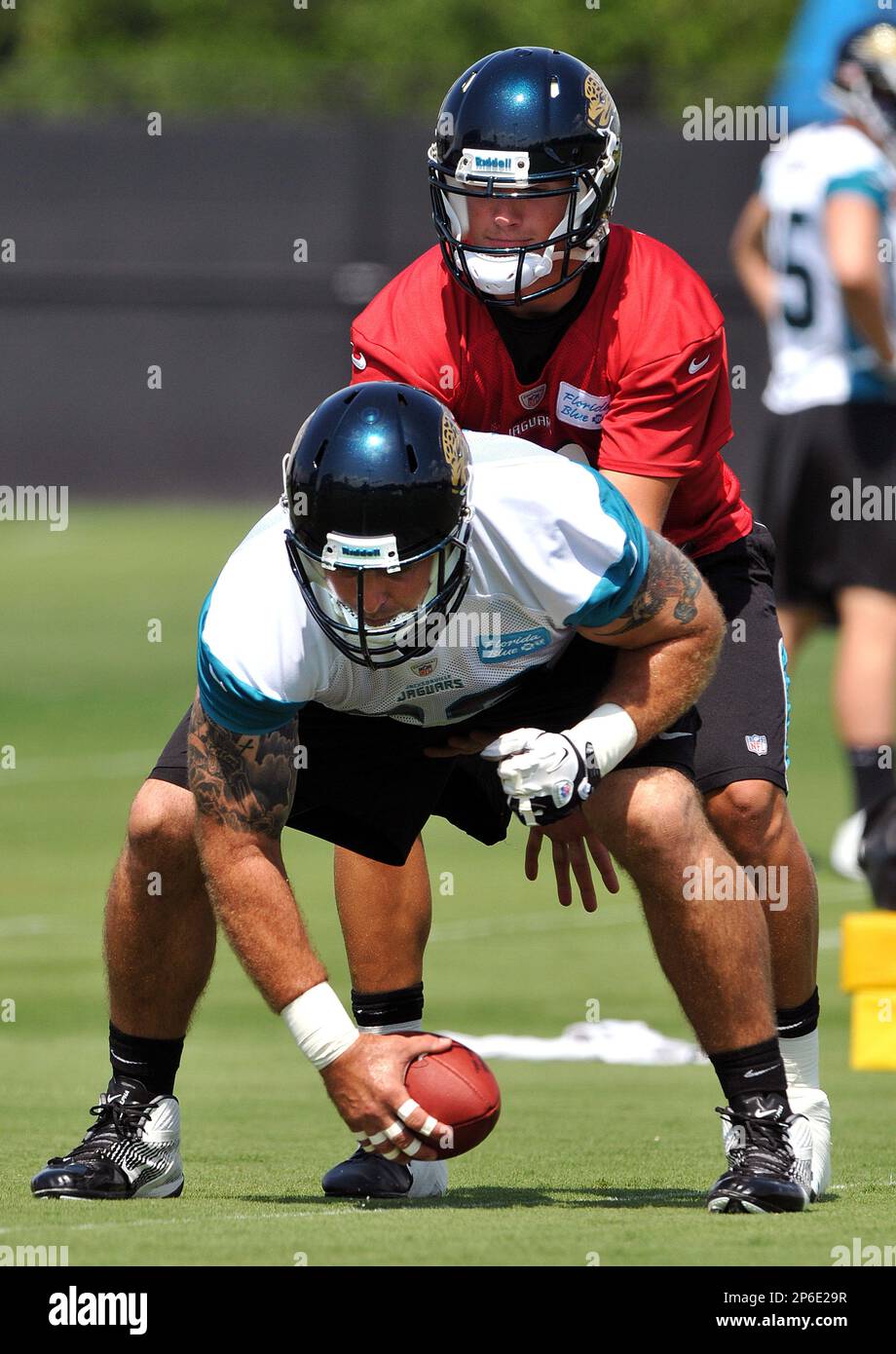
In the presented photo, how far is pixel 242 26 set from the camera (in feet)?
121

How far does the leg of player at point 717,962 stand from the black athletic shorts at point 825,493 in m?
5.61

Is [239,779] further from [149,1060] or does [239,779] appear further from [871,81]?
[871,81]

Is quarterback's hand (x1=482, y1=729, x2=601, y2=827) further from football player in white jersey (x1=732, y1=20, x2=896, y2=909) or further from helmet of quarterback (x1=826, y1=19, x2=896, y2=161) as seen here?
Answer: helmet of quarterback (x1=826, y1=19, x2=896, y2=161)

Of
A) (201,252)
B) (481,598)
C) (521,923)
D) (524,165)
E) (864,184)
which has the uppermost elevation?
(201,252)

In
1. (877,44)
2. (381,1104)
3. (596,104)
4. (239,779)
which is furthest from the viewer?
(877,44)

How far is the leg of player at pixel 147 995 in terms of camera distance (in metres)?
5.29

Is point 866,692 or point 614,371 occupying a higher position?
point 614,371

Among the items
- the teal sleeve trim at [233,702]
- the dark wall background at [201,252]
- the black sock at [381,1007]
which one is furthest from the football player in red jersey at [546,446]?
the dark wall background at [201,252]

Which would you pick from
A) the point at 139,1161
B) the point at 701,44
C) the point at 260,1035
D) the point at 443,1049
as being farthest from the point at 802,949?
the point at 701,44

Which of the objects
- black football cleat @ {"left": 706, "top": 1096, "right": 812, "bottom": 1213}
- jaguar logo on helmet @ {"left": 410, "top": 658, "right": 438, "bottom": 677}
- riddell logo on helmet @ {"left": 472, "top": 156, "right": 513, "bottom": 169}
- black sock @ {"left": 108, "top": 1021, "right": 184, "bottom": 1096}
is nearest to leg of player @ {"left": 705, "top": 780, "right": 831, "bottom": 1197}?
black football cleat @ {"left": 706, "top": 1096, "right": 812, "bottom": 1213}

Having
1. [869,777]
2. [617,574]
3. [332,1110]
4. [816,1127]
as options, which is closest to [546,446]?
[617,574]

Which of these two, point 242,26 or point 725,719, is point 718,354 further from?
point 242,26

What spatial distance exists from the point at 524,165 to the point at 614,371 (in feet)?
1.80

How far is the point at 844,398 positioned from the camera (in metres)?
10.9
